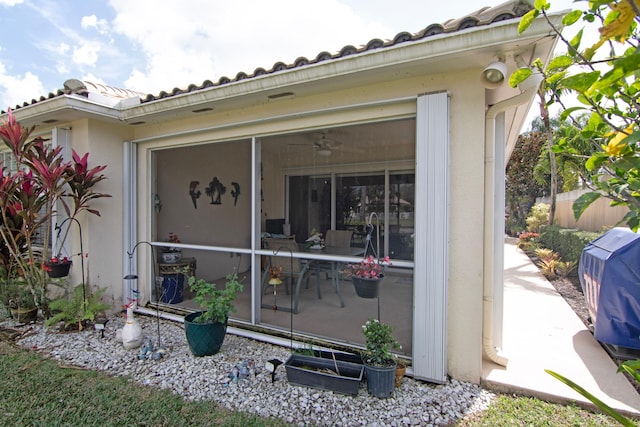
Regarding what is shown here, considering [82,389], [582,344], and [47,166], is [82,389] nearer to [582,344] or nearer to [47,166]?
[47,166]

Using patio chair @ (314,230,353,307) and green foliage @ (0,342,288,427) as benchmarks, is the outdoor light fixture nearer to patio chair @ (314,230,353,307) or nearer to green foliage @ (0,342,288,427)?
patio chair @ (314,230,353,307)

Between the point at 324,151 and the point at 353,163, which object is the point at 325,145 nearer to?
the point at 324,151

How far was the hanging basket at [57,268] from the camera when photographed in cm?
415

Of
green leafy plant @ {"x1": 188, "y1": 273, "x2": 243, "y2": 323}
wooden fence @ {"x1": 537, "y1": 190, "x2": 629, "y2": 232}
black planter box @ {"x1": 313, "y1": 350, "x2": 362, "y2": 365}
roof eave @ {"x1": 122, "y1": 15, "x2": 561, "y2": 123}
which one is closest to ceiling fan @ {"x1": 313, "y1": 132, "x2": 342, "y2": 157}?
roof eave @ {"x1": 122, "y1": 15, "x2": 561, "y2": 123}

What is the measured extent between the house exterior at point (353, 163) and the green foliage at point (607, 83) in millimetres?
1378

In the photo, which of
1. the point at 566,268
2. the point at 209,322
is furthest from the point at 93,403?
the point at 566,268

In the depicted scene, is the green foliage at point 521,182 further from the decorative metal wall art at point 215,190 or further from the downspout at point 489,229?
the downspout at point 489,229

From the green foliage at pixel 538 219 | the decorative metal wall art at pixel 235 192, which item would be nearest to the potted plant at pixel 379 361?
the decorative metal wall art at pixel 235 192

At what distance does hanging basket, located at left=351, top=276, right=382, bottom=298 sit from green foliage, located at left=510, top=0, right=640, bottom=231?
2.19m

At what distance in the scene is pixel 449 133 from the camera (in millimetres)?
2918

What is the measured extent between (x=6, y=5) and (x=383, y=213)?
7.45 metres

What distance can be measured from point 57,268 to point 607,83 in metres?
5.39

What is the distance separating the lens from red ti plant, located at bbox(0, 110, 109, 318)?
13.3ft

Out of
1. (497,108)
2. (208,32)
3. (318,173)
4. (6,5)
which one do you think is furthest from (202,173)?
(497,108)
